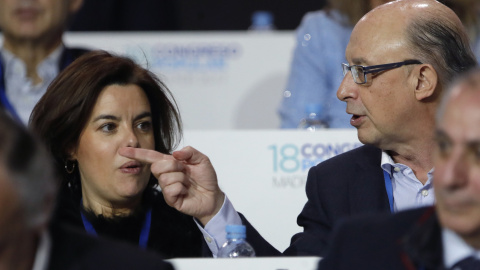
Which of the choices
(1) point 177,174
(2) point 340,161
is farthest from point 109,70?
(2) point 340,161

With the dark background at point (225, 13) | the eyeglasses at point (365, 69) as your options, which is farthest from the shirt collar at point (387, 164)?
the dark background at point (225, 13)

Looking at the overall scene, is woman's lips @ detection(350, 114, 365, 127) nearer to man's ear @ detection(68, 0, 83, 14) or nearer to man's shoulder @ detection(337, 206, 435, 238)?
man's shoulder @ detection(337, 206, 435, 238)

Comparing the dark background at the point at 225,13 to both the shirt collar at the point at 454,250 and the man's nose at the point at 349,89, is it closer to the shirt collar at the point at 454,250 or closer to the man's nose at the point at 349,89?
the man's nose at the point at 349,89

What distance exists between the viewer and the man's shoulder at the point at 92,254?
204 cm

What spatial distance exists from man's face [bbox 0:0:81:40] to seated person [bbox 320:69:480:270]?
9.04ft

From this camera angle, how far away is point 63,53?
15.1 feet

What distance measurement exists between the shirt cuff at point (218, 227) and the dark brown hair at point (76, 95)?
22.8 inches

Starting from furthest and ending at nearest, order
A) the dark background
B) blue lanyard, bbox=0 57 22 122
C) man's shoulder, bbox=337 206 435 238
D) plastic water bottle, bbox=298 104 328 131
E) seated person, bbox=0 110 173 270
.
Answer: the dark background < plastic water bottle, bbox=298 104 328 131 < blue lanyard, bbox=0 57 22 122 < man's shoulder, bbox=337 206 435 238 < seated person, bbox=0 110 173 270

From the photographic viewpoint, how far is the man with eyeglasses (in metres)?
3.21

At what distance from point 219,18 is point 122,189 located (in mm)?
3016

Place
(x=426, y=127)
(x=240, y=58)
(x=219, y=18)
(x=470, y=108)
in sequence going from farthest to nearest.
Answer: (x=219, y=18), (x=240, y=58), (x=426, y=127), (x=470, y=108)

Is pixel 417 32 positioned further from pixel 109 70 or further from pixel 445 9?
pixel 109 70

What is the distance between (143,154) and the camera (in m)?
3.31

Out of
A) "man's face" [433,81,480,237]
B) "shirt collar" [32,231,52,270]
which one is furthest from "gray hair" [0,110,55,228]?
"man's face" [433,81,480,237]
